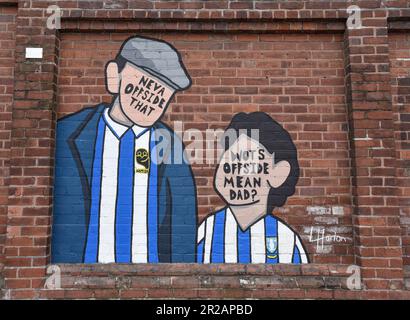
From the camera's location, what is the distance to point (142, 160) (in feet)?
12.1


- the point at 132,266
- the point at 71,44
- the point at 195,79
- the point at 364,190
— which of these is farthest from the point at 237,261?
the point at 71,44

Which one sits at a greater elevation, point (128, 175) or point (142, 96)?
point (142, 96)

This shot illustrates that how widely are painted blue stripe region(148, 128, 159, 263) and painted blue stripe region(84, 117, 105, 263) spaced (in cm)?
49

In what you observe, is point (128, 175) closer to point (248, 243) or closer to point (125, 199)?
point (125, 199)

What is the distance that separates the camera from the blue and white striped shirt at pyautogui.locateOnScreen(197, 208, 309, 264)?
3611 mm

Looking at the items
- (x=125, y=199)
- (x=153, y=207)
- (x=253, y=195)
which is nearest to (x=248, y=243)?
(x=253, y=195)

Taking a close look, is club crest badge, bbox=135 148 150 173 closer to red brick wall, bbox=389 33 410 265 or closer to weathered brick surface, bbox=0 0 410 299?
weathered brick surface, bbox=0 0 410 299

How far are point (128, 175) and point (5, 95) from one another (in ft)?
4.81

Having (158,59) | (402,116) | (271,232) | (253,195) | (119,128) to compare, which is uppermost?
(158,59)

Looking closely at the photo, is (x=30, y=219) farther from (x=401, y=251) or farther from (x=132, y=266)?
(x=401, y=251)

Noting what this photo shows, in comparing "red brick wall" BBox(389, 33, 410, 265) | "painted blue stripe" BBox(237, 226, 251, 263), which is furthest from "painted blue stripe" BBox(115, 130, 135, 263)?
"red brick wall" BBox(389, 33, 410, 265)

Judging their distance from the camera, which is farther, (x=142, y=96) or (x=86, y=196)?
(x=142, y=96)

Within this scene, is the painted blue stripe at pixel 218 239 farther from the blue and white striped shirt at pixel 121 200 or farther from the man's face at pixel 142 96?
the man's face at pixel 142 96
